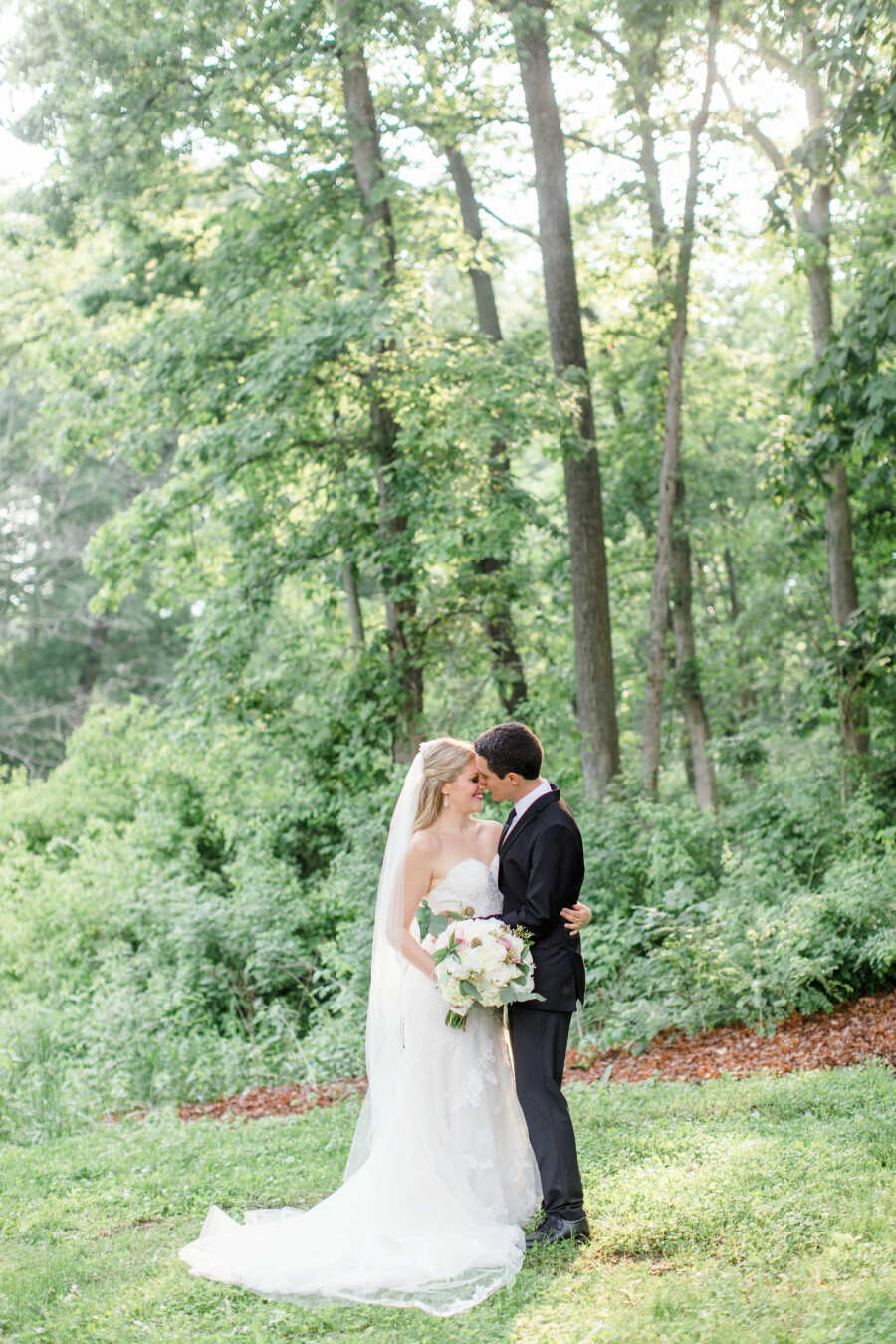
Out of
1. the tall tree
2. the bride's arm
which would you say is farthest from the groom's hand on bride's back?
the tall tree

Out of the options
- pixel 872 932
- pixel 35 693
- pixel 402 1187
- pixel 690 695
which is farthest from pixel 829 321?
pixel 35 693

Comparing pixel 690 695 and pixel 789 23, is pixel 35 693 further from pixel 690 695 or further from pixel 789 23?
pixel 789 23

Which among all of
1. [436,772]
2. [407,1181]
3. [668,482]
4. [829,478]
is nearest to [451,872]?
[436,772]

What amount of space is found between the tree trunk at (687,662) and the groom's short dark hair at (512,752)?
14.7 metres

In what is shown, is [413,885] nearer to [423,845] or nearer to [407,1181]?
[423,845]

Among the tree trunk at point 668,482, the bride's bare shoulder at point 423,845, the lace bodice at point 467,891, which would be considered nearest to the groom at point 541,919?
the lace bodice at point 467,891

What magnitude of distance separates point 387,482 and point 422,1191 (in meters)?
10.4

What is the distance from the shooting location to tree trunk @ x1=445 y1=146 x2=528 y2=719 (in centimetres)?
1510

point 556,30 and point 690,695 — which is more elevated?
point 556,30

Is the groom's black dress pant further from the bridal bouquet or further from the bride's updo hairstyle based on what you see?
the bride's updo hairstyle

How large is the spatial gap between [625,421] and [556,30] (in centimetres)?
674

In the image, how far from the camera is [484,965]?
5152mm

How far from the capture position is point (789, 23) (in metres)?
12.0

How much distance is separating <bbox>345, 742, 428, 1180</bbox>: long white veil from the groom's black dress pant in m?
0.59
